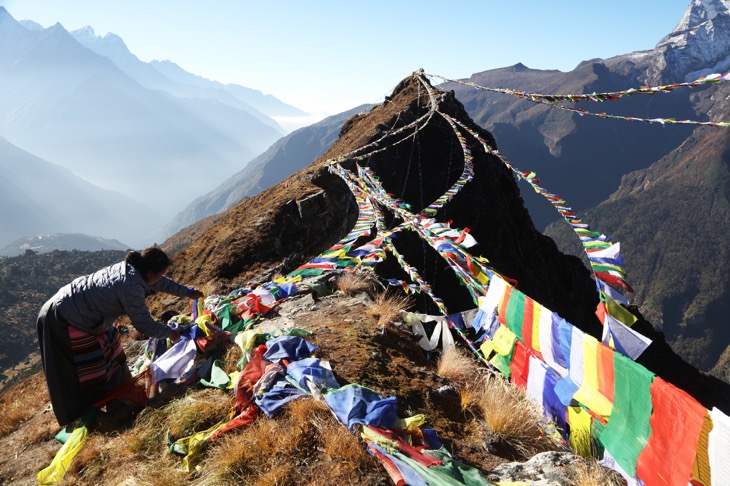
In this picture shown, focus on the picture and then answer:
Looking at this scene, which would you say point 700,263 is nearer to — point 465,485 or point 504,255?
point 504,255

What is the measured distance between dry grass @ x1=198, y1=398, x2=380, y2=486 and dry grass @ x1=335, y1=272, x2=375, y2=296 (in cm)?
476

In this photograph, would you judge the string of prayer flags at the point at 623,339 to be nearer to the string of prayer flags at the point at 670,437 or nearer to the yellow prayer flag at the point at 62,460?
the string of prayer flags at the point at 670,437

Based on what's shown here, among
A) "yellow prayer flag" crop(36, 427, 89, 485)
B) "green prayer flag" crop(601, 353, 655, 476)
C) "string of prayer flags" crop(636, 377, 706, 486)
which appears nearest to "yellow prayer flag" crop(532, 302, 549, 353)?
"green prayer flag" crop(601, 353, 655, 476)

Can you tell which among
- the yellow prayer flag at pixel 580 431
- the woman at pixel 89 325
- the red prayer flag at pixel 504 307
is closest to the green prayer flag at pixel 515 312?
the red prayer flag at pixel 504 307

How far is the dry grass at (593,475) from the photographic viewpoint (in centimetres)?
365

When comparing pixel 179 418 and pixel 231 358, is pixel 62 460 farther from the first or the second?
pixel 231 358

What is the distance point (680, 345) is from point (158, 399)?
201 meters

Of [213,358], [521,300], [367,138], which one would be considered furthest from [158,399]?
[367,138]

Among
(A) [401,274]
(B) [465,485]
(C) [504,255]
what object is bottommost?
(C) [504,255]

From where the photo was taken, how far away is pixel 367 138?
2758 cm

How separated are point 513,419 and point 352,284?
4.89 m

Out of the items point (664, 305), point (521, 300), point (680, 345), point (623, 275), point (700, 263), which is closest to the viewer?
point (521, 300)

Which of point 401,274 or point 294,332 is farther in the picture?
point 401,274

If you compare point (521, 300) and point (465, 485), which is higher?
point (521, 300)
